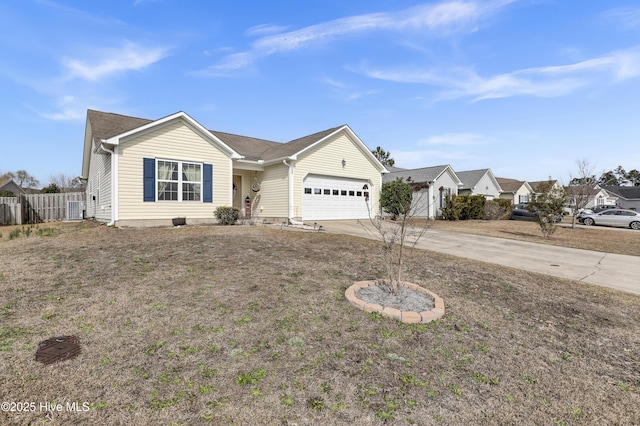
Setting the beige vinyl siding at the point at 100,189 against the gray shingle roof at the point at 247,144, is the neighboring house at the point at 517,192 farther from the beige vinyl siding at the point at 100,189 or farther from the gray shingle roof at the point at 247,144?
the beige vinyl siding at the point at 100,189

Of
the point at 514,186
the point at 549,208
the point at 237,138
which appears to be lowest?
the point at 549,208

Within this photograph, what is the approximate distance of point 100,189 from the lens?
1361cm

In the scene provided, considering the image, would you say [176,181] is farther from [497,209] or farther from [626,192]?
[626,192]

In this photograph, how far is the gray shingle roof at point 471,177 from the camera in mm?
31498

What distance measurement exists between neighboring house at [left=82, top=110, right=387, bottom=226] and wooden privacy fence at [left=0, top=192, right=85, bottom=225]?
186 cm

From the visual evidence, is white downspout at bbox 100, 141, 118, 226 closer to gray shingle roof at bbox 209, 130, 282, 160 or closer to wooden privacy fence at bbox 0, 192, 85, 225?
gray shingle roof at bbox 209, 130, 282, 160

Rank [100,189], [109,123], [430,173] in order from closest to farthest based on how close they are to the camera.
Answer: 1. [109,123]
2. [100,189]
3. [430,173]

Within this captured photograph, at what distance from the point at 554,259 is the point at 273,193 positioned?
1248 cm

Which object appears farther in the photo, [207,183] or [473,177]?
[473,177]

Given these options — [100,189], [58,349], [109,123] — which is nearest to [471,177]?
[109,123]

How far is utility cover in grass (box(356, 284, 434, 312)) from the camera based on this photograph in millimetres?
4074

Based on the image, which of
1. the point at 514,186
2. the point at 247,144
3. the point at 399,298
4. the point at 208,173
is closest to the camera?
the point at 399,298

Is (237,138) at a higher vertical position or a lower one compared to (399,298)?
higher

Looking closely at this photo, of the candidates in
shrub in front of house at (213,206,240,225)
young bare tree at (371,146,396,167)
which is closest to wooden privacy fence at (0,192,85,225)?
shrub in front of house at (213,206,240,225)
